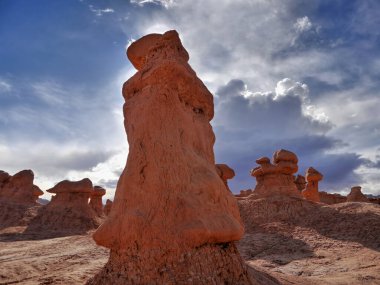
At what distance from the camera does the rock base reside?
3586 millimetres

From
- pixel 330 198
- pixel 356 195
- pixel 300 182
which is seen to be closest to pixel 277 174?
pixel 356 195

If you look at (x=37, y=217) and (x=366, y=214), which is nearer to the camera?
(x=366, y=214)

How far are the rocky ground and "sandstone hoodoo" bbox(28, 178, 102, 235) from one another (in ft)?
5.29

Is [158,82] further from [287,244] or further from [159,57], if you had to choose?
[287,244]

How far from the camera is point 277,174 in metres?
17.9

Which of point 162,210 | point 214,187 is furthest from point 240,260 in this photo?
point 162,210

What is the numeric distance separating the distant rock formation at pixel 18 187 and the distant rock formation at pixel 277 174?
588 inches

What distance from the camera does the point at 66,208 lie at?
1869 cm

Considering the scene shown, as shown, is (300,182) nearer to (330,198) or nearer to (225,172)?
(330,198)

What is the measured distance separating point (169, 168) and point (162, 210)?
59cm

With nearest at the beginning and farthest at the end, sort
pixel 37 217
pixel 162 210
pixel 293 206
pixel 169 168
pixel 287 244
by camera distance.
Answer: pixel 162 210 < pixel 169 168 < pixel 287 244 < pixel 293 206 < pixel 37 217

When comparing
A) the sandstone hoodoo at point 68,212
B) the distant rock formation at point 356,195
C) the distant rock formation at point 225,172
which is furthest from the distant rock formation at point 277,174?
the sandstone hoodoo at point 68,212

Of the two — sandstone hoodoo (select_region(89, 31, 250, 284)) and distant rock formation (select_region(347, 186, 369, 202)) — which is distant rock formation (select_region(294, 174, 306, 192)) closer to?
distant rock formation (select_region(347, 186, 369, 202))

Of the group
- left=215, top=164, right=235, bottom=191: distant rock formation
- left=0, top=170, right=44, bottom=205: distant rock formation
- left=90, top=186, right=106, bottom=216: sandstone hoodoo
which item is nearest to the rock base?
left=215, top=164, right=235, bottom=191: distant rock formation
